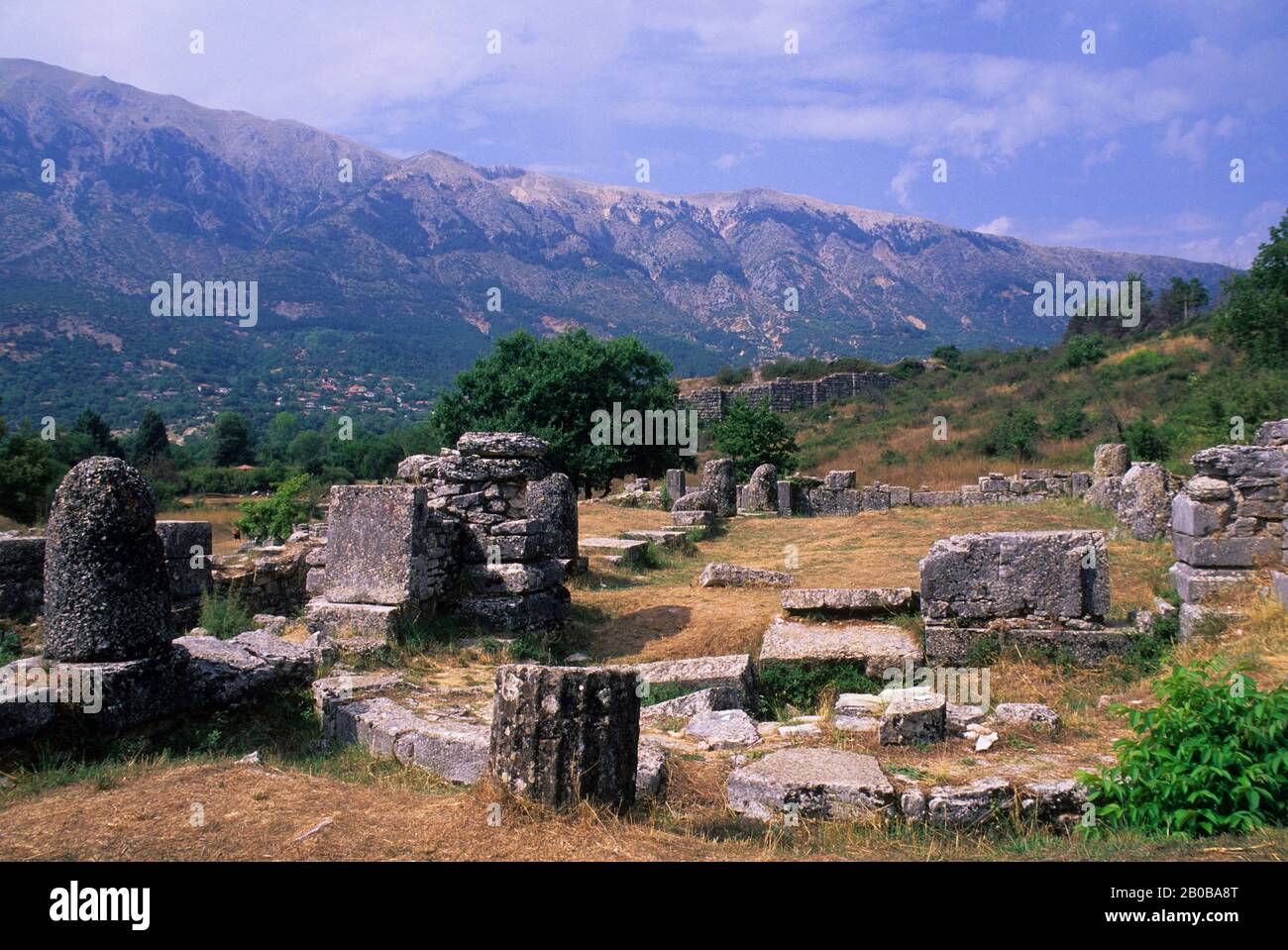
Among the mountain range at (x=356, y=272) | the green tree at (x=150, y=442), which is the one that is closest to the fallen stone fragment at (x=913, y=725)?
the mountain range at (x=356, y=272)

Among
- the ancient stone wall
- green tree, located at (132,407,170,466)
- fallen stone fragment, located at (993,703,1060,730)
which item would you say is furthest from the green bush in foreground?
the ancient stone wall

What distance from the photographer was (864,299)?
142 meters

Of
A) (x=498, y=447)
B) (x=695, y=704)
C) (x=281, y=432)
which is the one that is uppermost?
(x=281, y=432)

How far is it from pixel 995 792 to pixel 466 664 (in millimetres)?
5353

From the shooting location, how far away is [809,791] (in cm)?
469

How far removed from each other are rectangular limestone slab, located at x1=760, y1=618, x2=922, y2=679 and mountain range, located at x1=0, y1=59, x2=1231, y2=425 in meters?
43.3

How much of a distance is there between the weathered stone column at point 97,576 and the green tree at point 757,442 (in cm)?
2606

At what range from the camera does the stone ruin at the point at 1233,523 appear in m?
8.56

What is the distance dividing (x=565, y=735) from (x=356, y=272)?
416ft

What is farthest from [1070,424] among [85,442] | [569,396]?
[85,442]

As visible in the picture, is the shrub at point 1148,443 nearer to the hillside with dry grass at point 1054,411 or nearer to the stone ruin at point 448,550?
the hillside with dry grass at point 1054,411

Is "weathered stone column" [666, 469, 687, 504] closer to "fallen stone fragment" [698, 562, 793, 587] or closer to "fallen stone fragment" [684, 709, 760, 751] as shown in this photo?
"fallen stone fragment" [698, 562, 793, 587]

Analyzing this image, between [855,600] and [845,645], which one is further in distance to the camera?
[855,600]

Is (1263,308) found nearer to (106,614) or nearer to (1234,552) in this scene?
(1234,552)
